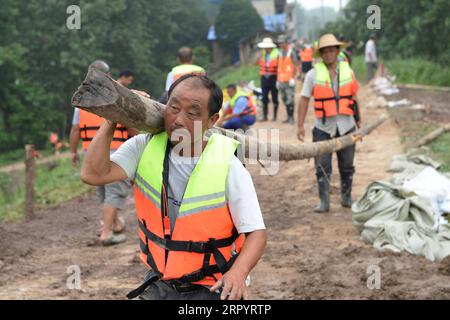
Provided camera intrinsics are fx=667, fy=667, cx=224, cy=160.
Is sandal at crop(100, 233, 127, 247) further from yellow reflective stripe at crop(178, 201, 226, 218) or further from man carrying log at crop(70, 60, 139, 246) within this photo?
yellow reflective stripe at crop(178, 201, 226, 218)

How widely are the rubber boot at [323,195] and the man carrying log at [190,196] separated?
5.10 meters

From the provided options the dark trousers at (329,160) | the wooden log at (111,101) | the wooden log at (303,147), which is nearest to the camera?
the wooden log at (111,101)

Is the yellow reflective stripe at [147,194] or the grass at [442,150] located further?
the grass at [442,150]

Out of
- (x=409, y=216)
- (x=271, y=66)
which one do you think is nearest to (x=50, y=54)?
(x=271, y=66)

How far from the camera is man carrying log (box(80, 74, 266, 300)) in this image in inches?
117

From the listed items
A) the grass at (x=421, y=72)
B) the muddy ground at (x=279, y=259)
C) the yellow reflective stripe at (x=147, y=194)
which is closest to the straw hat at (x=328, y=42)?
the muddy ground at (x=279, y=259)

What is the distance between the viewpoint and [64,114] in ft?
123

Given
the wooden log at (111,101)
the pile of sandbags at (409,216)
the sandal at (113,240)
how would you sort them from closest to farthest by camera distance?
the wooden log at (111,101), the pile of sandbags at (409,216), the sandal at (113,240)

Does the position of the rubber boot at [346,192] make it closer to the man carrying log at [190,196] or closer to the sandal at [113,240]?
the sandal at [113,240]

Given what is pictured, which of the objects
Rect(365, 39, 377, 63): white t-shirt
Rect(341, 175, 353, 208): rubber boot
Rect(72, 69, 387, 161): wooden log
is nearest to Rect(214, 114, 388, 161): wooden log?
Rect(341, 175, 353, 208): rubber boot

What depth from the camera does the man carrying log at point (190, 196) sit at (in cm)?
Answer: 297

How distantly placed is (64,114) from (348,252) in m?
32.9
